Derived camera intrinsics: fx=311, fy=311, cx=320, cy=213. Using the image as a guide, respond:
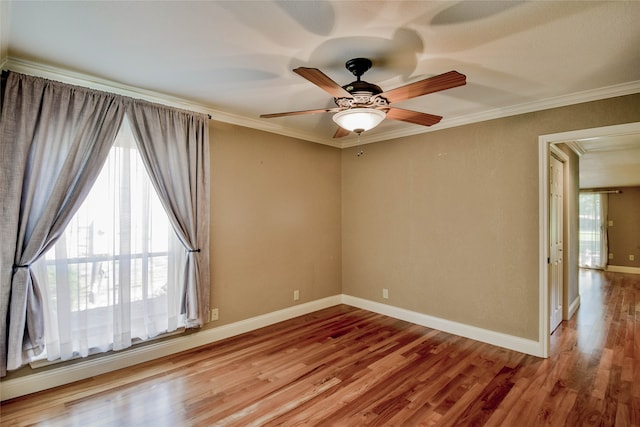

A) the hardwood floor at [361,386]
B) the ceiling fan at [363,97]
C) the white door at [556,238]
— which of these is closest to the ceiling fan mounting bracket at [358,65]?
the ceiling fan at [363,97]

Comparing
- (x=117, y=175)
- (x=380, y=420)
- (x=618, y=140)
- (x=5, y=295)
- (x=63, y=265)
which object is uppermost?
(x=618, y=140)

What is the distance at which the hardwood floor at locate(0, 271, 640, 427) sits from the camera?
223cm

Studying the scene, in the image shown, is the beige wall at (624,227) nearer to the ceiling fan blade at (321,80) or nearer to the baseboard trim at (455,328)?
the baseboard trim at (455,328)

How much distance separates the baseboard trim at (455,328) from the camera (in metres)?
3.27

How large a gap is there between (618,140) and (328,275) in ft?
14.2

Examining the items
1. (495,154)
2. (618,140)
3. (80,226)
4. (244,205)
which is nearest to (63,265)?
(80,226)

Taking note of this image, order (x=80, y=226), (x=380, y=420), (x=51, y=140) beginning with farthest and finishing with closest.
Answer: (x=80, y=226) < (x=51, y=140) < (x=380, y=420)

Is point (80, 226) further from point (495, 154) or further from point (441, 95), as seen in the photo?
point (495, 154)

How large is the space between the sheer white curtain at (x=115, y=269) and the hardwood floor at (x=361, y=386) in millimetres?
408

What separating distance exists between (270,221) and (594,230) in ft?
31.6

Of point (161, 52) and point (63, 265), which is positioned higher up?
point (161, 52)

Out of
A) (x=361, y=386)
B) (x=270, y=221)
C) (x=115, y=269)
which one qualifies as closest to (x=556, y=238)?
(x=361, y=386)

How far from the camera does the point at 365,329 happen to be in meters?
3.92

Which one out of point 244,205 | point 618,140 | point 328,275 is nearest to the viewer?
point 244,205
